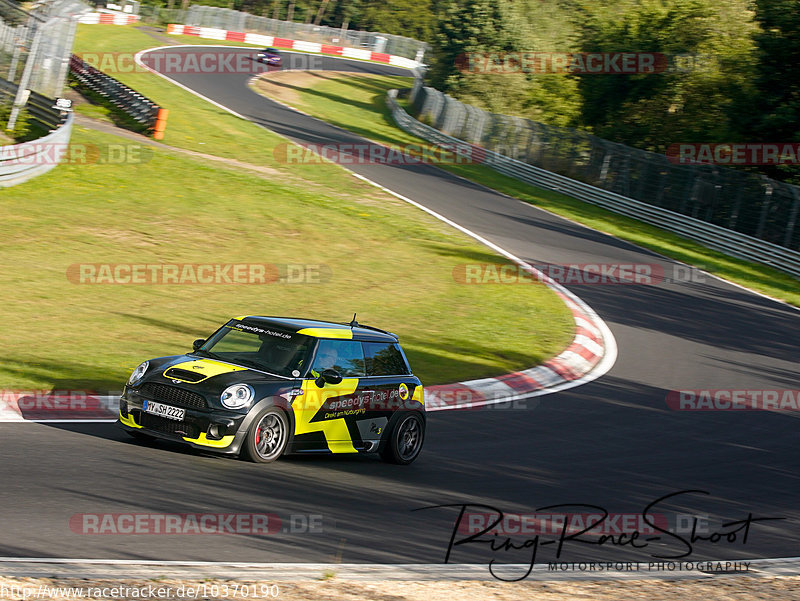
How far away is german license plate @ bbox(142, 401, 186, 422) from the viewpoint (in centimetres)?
851

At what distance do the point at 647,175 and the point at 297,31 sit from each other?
6849cm

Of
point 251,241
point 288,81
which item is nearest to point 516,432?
point 251,241

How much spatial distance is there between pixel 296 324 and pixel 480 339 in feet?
24.8

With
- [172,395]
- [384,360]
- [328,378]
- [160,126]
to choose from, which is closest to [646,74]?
[160,126]

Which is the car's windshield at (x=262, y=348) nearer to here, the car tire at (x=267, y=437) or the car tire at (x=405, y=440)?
the car tire at (x=267, y=437)

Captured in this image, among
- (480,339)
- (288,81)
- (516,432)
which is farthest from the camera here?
(288,81)

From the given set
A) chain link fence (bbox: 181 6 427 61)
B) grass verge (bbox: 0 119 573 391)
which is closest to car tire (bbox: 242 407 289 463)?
grass verge (bbox: 0 119 573 391)

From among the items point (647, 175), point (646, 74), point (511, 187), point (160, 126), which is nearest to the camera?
point (160, 126)

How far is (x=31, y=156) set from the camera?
25.1m

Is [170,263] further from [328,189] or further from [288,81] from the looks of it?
[288,81]

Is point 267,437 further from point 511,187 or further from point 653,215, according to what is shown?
point 511,187

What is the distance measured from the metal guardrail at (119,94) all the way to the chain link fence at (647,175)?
53.5 ft

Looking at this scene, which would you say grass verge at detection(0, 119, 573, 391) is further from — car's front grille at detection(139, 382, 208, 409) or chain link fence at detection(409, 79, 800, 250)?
chain link fence at detection(409, 79, 800, 250)

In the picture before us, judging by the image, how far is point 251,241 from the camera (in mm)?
23109
